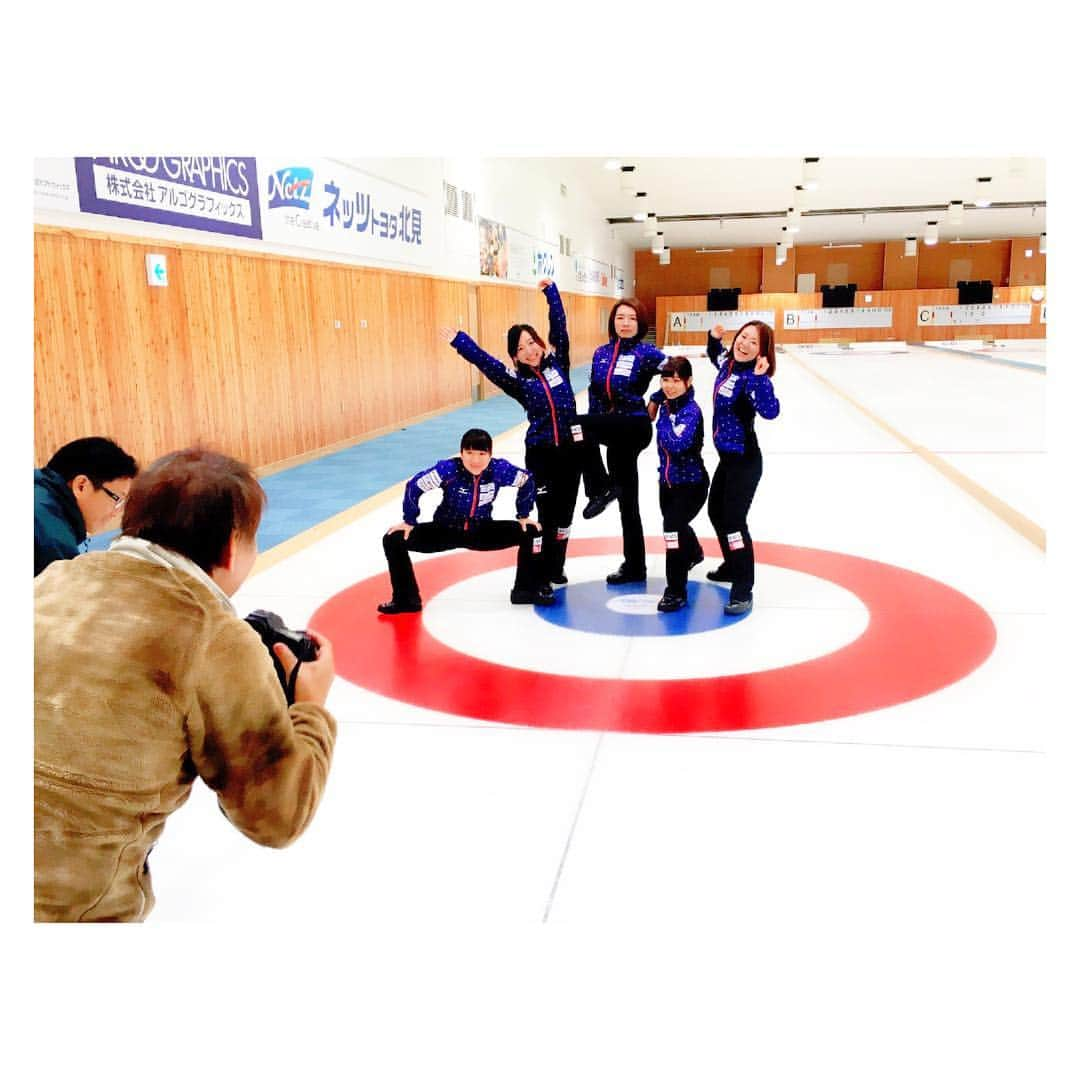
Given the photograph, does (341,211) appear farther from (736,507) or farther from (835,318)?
(835,318)

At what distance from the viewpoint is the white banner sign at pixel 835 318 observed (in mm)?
37750

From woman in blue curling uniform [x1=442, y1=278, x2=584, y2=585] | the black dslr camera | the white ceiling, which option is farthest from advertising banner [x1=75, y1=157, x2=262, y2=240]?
the white ceiling

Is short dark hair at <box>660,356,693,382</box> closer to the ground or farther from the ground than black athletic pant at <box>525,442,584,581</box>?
farther from the ground

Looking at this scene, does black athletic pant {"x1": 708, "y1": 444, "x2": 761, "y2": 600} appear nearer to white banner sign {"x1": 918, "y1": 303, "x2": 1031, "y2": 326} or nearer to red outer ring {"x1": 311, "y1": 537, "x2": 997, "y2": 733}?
red outer ring {"x1": 311, "y1": 537, "x2": 997, "y2": 733}

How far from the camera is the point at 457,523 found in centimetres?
525

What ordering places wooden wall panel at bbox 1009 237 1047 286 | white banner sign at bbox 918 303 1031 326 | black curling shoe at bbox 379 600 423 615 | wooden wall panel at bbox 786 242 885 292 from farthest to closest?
wooden wall panel at bbox 786 242 885 292
wooden wall panel at bbox 1009 237 1047 286
white banner sign at bbox 918 303 1031 326
black curling shoe at bbox 379 600 423 615

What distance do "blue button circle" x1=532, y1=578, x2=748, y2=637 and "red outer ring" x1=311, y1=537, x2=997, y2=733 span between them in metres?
0.66

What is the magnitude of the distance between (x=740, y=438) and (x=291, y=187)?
751 cm

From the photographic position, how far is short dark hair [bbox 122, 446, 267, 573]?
178 cm

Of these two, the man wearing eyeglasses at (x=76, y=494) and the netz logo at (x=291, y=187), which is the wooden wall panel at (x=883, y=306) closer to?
the netz logo at (x=291, y=187)

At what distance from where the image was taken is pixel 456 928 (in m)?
2.51

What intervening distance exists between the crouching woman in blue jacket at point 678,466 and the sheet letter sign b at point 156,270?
16.1ft

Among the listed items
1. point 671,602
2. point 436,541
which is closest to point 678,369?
point 671,602

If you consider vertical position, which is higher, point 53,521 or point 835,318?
A: point 835,318
